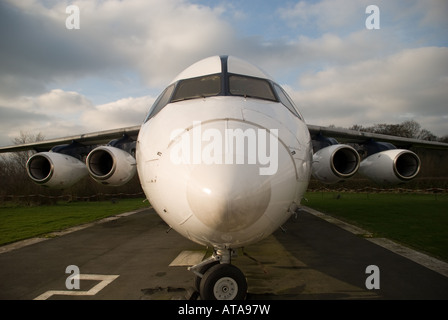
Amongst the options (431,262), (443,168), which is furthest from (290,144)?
(443,168)

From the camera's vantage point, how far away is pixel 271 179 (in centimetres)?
284

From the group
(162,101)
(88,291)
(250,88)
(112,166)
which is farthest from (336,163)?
(88,291)

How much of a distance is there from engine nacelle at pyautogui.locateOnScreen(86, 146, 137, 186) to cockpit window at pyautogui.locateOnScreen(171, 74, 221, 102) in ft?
7.22

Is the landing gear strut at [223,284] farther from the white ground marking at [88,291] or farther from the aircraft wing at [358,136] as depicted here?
the aircraft wing at [358,136]

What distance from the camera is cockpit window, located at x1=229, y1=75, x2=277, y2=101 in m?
4.05

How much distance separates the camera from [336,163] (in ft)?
19.7

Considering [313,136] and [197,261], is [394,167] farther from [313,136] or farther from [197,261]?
[197,261]

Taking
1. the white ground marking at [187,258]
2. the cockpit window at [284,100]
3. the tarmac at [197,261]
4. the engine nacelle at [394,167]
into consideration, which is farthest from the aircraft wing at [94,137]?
the engine nacelle at [394,167]

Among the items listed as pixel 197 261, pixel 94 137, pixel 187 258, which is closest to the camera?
pixel 197 261

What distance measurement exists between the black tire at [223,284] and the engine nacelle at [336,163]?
297cm

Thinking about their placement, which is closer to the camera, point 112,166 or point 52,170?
point 112,166

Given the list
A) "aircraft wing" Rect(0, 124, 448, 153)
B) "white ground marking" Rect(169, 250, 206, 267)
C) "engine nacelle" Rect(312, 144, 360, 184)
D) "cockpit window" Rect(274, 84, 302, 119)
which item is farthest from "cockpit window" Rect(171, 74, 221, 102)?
"aircraft wing" Rect(0, 124, 448, 153)

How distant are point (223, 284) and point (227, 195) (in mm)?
1461
